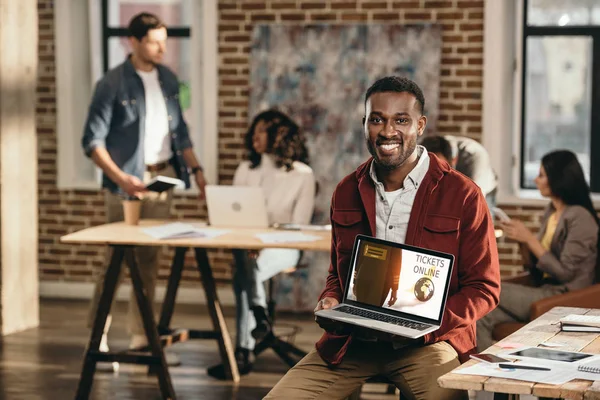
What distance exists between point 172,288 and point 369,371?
2.53 meters

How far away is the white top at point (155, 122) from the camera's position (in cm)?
579

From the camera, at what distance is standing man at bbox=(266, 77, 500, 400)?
3.04 m

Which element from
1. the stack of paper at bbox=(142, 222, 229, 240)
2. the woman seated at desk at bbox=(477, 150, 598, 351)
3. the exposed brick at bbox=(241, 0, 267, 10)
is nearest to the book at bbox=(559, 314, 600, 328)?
the woman seated at desk at bbox=(477, 150, 598, 351)

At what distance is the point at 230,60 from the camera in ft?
23.7

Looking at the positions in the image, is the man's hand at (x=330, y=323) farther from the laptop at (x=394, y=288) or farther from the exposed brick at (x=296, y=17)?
the exposed brick at (x=296, y=17)

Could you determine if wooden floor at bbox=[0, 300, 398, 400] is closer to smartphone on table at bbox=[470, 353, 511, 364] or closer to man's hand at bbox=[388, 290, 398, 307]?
man's hand at bbox=[388, 290, 398, 307]

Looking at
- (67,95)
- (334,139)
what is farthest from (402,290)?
(67,95)

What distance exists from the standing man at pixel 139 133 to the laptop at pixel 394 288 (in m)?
2.62

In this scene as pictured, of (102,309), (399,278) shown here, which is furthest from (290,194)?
(399,278)

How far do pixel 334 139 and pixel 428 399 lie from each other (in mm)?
4134

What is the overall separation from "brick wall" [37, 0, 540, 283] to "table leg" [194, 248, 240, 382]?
1852mm

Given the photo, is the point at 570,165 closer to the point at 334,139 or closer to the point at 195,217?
the point at 334,139

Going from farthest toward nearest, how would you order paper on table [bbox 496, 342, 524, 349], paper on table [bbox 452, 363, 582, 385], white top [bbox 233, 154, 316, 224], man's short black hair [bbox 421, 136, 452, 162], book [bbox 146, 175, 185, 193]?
1. white top [bbox 233, 154, 316, 224]
2. book [bbox 146, 175, 185, 193]
3. man's short black hair [bbox 421, 136, 452, 162]
4. paper on table [bbox 496, 342, 524, 349]
5. paper on table [bbox 452, 363, 582, 385]

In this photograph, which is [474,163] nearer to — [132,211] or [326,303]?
[132,211]
